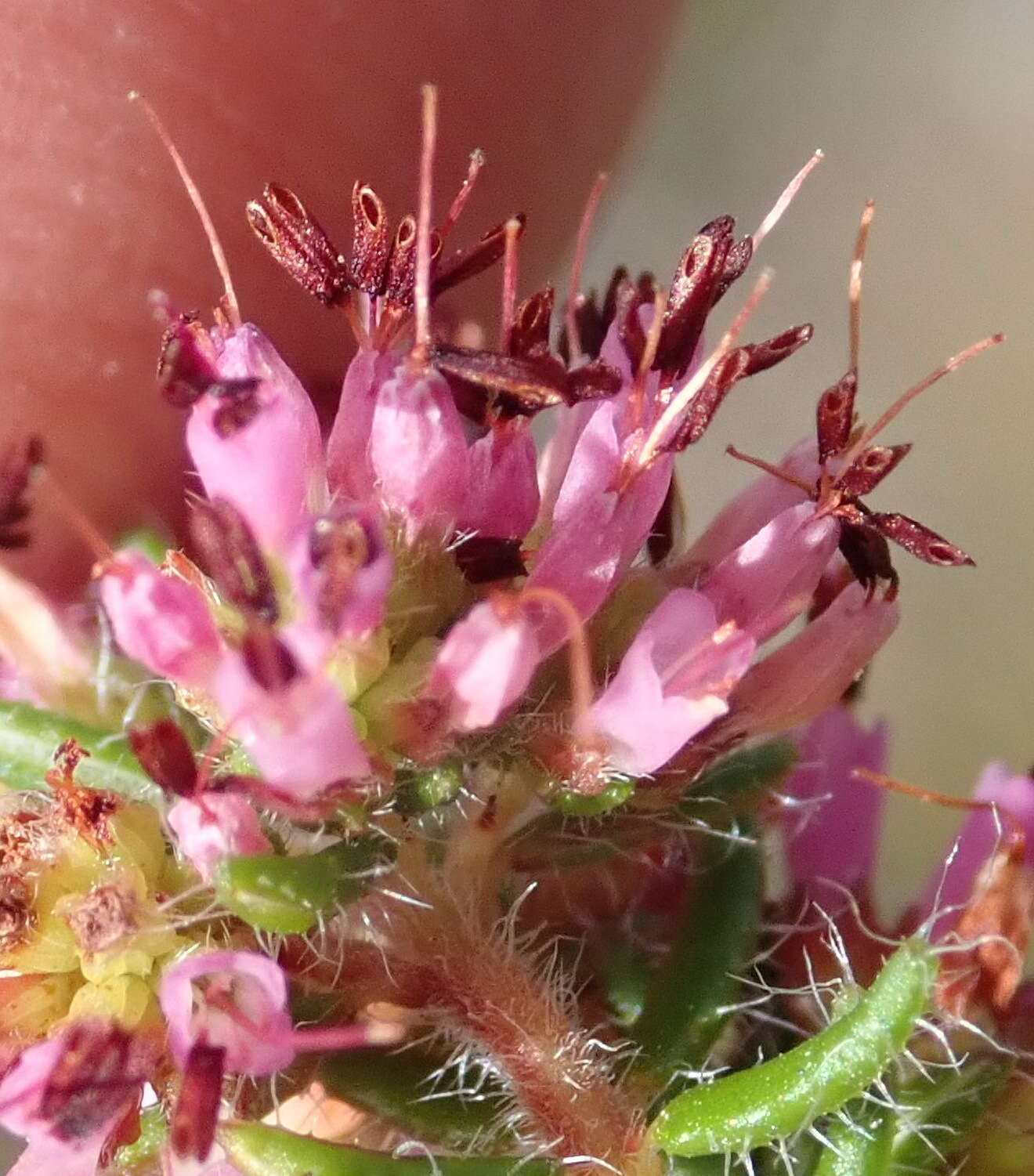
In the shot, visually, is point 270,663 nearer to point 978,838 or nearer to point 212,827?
point 212,827

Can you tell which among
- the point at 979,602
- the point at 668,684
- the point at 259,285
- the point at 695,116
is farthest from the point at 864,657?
the point at 695,116

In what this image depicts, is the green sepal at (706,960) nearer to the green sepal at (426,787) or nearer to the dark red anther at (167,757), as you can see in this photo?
the green sepal at (426,787)

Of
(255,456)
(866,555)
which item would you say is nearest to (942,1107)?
(866,555)

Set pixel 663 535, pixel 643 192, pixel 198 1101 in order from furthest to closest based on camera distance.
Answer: pixel 643 192 < pixel 663 535 < pixel 198 1101

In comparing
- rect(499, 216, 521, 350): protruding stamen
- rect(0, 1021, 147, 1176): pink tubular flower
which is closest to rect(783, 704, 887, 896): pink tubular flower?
rect(499, 216, 521, 350): protruding stamen

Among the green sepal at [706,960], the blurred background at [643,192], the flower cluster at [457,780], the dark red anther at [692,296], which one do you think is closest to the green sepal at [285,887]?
the flower cluster at [457,780]

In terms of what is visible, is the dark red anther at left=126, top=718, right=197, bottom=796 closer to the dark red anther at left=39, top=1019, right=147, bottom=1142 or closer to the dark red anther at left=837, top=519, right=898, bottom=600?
the dark red anther at left=39, top=1019, right=147, bottom=1142

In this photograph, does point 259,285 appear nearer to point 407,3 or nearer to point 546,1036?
point 407,3
